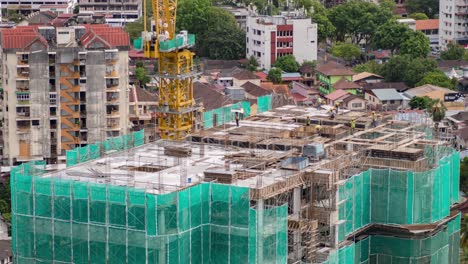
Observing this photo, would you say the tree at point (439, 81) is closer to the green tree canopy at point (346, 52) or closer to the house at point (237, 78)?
the house at point (237, 78)

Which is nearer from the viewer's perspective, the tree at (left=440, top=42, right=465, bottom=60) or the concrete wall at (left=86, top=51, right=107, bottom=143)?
the concrete wall at (left=86, top=51, right=107, bottom=143)

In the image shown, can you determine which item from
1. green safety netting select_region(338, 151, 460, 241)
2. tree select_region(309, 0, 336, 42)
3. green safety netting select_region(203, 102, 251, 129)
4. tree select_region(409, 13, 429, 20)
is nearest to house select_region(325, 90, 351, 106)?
tree select_region(309, 0, 336, 42)

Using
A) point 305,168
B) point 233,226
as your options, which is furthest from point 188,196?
point 305,168

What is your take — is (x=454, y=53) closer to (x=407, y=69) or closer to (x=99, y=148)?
(x=407, y=69)

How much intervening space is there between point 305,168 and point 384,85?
3349cm

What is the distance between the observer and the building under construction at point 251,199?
91.2 feet

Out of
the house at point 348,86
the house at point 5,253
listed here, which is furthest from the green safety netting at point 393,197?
the house at point 348,86

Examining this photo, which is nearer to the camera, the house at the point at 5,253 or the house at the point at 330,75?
the house at the point at 5,253

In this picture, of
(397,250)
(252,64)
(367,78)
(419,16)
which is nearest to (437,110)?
(367,78)

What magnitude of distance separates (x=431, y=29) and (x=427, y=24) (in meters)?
0.37

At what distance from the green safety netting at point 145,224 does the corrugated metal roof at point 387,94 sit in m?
33.1

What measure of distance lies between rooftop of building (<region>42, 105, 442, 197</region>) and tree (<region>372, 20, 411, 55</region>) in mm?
35072

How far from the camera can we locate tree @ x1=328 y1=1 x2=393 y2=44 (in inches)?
2980

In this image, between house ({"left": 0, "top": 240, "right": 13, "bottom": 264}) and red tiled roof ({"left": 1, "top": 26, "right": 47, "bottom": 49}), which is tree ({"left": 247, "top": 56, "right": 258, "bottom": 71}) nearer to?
red tiled roof ({"left": 1, "top": 26, "right": 47, "bottom": 49})
